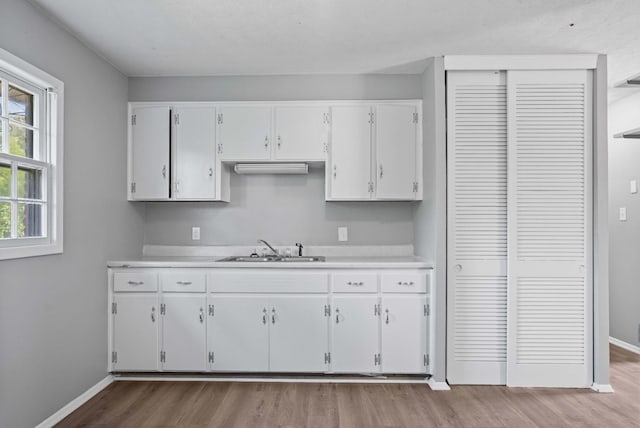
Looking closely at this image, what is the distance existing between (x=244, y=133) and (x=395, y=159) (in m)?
1.26

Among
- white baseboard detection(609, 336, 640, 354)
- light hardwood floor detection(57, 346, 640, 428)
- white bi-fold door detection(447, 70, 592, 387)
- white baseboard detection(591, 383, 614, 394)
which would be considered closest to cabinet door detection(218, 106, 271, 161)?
white bi-fold door detection(447, 70, 592, 387)

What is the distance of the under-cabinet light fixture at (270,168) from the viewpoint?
11.1 feet

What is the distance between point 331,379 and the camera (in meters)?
3.10

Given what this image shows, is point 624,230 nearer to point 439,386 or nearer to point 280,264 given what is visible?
point 439,386

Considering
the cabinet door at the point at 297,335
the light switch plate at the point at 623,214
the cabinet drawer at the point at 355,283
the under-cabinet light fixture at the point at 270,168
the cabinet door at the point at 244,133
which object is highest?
the cabinet door at the point at 244,133

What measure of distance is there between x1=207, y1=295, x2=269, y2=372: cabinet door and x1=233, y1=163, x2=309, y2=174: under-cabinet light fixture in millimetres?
1045

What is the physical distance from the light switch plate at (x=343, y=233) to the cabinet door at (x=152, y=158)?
1.49 metres

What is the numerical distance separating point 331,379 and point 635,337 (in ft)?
9.58

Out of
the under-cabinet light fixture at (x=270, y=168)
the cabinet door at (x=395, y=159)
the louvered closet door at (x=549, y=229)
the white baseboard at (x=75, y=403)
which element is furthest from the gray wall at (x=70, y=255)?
the louvered closet door at (x=549, y=229)

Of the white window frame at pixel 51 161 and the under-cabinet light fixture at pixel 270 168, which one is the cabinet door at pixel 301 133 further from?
the white window frame at pixel 51 161

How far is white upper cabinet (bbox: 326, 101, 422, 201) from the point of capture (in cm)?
334

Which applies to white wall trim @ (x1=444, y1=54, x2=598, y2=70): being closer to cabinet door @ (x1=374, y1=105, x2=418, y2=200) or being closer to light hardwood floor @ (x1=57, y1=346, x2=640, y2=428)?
cabinet door @ (x1=374, y1=105, x2=418, y2=200)

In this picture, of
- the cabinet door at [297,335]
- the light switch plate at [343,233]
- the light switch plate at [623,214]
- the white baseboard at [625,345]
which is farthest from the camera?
the light switch plate at [623,214]

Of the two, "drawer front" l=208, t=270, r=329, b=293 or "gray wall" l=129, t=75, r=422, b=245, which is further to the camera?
"gray wall" l=129, t=75, r=422, b=245
